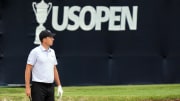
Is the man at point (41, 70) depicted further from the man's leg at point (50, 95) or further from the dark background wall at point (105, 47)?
the dark background wall at point (105, 47)

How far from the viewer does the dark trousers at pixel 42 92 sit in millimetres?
7711

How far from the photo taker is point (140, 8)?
11398 mm

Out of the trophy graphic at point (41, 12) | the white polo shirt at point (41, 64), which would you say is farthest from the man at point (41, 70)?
the trophy graphic at point (41, 12)

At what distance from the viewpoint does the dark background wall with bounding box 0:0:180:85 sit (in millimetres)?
11367

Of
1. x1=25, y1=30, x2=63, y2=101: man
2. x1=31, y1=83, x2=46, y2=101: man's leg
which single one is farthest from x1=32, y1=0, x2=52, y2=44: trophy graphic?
x1=31, y1=83, x2=46, y2=101: man's leg

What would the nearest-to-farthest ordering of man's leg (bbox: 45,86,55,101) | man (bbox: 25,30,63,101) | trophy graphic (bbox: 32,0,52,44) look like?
man (bbox: 25,30,63,101), man's leg (bbox: 45,86,55,101), trophy graphic (bbox: 32,0,52,44)

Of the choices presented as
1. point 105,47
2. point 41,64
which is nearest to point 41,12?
point 105,47

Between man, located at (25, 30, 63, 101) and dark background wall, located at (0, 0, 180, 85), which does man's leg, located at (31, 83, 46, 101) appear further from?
dark background wall, located at (0, 0, 180, 85)

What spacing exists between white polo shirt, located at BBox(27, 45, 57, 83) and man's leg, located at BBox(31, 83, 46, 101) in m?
0.08

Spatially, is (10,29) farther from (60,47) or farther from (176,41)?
(176,41)


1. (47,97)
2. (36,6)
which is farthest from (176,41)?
(47,97)

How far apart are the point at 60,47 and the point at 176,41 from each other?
2.33 m

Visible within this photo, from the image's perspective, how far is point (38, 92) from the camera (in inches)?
304

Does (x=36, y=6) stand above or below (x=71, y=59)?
above
